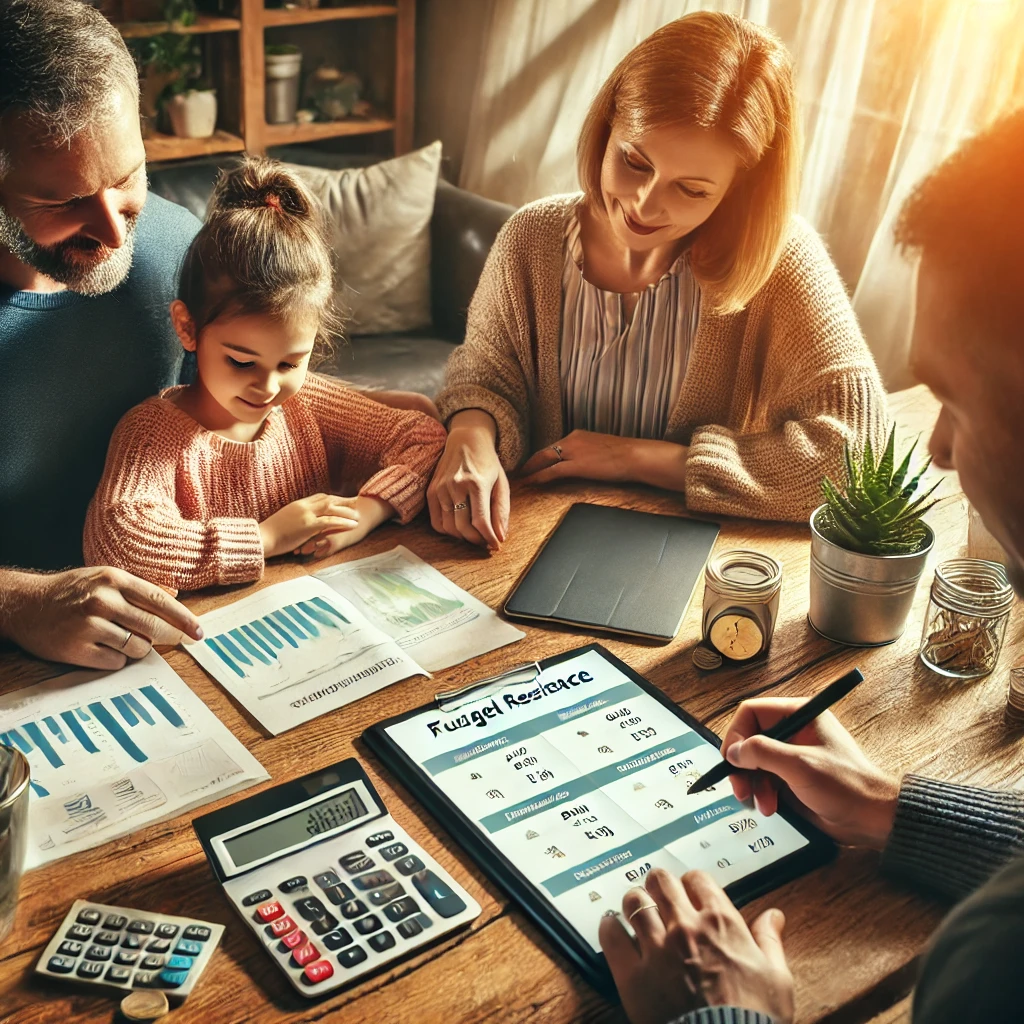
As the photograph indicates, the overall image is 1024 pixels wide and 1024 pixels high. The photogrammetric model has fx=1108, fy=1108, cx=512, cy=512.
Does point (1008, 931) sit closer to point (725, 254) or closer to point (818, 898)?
point (818, 898)

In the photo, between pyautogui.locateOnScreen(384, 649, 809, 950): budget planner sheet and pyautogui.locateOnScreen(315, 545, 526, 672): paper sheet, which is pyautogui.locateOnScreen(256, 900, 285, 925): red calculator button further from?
pyautogui.locateOnScreen(315, 545, 526, 672): paper sheet

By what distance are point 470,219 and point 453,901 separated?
2782mm

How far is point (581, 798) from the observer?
104cm

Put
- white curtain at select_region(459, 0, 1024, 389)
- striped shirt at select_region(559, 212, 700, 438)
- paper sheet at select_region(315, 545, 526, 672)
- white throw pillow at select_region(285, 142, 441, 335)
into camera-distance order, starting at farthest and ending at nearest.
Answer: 1. white throw pillow at select_region(285, 142, 441, 335)
2. white curtain at select_region(459, 0, 1024, 389)
3. striped shirt at select_region(559, 212, 700, 438)
4. paper sheet at select_region(315, 545, 526, 672)

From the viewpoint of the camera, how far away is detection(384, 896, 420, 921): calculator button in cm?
91

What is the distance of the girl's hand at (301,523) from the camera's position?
1431 mm

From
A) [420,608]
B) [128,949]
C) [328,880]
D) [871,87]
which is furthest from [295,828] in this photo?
[871,87]

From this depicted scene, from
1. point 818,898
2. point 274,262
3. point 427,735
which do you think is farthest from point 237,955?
point 274,262

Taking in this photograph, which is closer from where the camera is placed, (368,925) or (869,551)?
(368,925)

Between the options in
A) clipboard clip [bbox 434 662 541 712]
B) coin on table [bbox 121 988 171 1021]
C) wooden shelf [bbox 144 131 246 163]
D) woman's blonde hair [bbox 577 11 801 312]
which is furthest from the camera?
wooden shelf [bbox 144 131 246 163]

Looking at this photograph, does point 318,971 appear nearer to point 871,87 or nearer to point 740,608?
point 740,608

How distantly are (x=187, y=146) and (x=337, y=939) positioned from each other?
10.6ft

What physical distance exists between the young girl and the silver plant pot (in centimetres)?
56

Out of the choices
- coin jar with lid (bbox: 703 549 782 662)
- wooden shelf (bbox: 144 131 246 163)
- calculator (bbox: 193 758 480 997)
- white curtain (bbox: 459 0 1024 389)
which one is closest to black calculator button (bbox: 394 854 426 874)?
calculator (bbox: 193 758 480 997)
